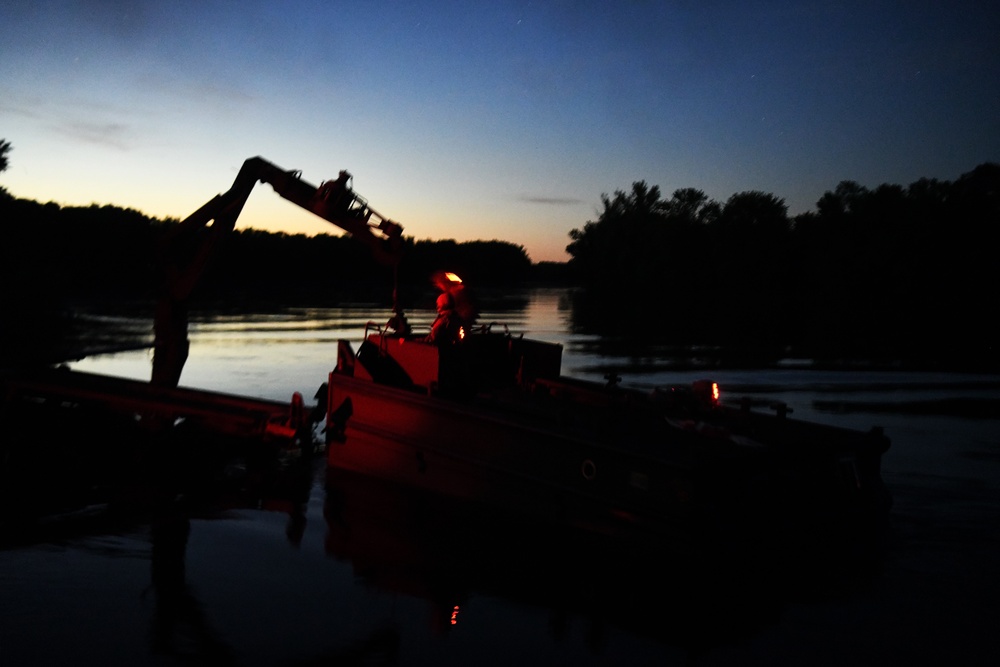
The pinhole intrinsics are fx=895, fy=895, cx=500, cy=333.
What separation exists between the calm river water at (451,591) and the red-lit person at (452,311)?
2.02 meters

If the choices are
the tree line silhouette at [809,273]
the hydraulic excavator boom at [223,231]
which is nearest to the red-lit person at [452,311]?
the hydraulic excavator boom at [223,231]

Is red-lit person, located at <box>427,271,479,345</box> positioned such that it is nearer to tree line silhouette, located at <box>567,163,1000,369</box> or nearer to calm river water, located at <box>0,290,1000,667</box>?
calm river water, located at <box>0,290,1000,667</box>

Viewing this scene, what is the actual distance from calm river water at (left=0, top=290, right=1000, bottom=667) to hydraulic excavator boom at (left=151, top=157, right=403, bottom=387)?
3136mm

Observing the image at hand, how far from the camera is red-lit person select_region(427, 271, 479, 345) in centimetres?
1099

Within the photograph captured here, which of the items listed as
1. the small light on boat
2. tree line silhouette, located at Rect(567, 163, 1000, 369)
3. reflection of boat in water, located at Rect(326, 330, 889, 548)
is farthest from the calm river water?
tree line silhouette, located at Rect(567, 163, 1000, 369)

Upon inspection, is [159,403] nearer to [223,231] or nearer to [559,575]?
[223,231]

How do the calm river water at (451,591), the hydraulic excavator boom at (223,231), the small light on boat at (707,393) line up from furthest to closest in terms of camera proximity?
the hydraulic excavator boom at (223,231), the small light on boat at (707,393), the calm river water at (451,591)

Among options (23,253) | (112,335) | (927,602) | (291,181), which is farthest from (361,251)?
(927,602)

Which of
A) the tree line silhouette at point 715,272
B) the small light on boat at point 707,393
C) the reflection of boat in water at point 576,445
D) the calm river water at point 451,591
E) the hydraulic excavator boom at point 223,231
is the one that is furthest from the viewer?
the tree line silhouette at point 715,272

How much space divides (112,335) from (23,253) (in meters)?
25.0

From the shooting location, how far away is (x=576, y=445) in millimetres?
8422

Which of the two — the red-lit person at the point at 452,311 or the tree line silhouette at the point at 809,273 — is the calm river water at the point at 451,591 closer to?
the red-lit person at the point at 452,311

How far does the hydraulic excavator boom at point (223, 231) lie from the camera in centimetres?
1239

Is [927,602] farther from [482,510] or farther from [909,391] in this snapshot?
[909,391]
